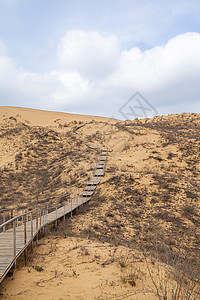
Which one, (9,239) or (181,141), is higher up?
(181,141)

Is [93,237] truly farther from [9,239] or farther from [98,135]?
[98,135]

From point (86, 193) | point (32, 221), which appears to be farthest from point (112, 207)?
point (32, 221)

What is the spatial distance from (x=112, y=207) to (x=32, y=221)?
215 inches

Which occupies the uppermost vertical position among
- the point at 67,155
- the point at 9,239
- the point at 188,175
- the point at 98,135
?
the point at 98,135

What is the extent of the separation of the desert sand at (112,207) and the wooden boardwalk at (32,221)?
477 mm

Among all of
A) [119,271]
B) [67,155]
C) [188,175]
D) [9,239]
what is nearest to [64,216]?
[9,239]

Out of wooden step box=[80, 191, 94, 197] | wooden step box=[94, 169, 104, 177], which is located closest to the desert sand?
wooden step box=[94, 169, 104, 177]

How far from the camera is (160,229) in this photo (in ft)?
39.1

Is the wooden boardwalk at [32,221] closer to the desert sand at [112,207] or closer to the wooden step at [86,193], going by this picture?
the wooden step at [86,193]

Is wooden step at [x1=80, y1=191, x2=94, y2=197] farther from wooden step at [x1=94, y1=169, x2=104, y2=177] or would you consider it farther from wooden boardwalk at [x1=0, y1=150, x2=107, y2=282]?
wooden step at [x1=94, y1=169, x2=104, y2=177]

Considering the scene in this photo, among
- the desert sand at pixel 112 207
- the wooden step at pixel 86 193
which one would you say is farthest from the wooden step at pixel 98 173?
the wooden step at pixel 86 193

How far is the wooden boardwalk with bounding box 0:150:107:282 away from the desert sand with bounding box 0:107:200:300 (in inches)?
18.8

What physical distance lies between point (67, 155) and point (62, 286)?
69.1 feet

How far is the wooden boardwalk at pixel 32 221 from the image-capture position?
6.26 meters
